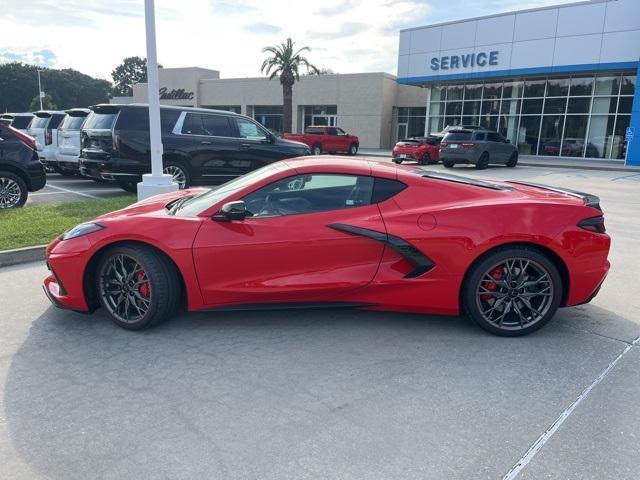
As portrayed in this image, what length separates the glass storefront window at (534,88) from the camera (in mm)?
29406

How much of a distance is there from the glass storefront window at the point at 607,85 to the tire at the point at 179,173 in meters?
25.1

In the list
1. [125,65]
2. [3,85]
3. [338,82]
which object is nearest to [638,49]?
[338,82]

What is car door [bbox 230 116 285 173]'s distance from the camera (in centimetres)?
1118

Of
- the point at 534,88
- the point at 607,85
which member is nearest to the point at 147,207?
the point at 607,85

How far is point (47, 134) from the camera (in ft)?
42.7

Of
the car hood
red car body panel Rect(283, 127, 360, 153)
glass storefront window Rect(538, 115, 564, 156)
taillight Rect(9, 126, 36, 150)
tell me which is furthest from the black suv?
glass storefront window Rect(538, 115, 564, 156)

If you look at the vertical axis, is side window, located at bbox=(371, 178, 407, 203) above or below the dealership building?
below

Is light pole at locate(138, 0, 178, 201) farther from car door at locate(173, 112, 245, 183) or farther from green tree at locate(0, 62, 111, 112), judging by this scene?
green tree at locate(0, 62, 111, 112)

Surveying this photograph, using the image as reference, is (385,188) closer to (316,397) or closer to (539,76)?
(316,397)

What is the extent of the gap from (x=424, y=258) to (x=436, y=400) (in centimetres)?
117

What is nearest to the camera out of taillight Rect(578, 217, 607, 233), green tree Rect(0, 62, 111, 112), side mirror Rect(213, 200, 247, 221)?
side mirror Rect(213, 200, 247, 221)

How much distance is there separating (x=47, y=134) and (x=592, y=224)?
1295cm

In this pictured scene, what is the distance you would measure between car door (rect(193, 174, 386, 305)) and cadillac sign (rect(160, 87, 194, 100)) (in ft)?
160

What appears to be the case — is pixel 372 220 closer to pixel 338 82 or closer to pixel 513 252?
pixel 513 252
